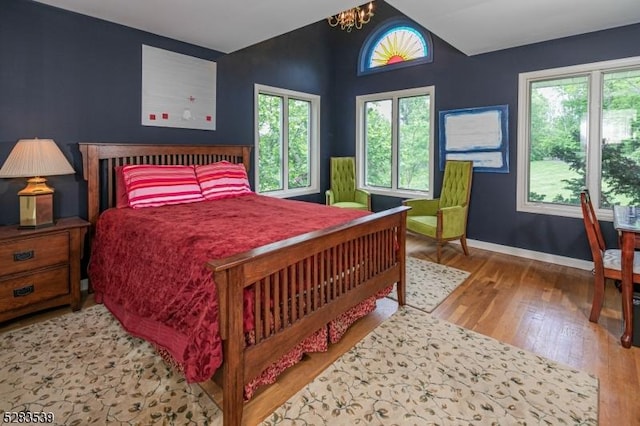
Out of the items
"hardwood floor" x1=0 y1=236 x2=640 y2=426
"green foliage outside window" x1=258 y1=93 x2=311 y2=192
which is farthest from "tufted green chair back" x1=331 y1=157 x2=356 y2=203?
"hardwood floor" x1=0 y1=236 x2=640 y2=426

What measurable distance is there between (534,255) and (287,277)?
3512mm

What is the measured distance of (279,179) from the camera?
516 centimetres

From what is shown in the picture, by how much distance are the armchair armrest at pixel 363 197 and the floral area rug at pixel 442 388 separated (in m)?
2.96

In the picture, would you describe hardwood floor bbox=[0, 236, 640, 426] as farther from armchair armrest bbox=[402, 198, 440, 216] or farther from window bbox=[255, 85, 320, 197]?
window bbox=[255, 85, 320, 197]

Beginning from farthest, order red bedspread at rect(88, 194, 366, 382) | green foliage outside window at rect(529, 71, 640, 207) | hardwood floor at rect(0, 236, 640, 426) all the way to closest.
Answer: green foliage outside window at rect(529, 71, 640, 207) < hardwood floor at rect(0, 236, 640, 426) < red bedspread at rect(88, 194, 366, 382)

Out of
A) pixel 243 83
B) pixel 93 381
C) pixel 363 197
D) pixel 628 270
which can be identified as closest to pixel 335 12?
pixel 243 83

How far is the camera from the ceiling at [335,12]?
2861 millimetres

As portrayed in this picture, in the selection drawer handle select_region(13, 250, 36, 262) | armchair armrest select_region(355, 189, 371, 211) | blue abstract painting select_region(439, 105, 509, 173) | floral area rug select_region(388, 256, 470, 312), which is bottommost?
floral area rug select_region(388, 256, 470, 312)

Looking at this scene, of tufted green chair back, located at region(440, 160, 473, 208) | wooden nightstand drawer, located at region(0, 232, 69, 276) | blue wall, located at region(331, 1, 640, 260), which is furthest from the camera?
tufted green chair back, located at region(440, 160, 473, 208)

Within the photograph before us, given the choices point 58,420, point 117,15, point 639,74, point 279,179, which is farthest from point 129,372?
point 639,74

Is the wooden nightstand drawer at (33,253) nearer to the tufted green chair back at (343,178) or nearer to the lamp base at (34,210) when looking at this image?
the lamp base at (34,210)

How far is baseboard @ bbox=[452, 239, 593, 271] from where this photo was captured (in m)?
3.75

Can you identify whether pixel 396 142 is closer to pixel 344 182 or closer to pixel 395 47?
pixel 344 182

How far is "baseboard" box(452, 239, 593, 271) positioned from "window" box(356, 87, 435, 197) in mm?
1050
